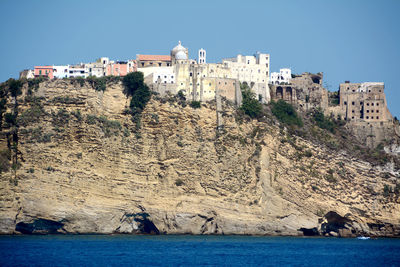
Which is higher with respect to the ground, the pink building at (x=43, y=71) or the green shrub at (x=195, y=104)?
the pink building at (x=43, y=71)

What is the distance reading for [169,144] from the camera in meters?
68.8

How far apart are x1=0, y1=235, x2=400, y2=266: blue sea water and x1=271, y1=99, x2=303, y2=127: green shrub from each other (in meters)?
13.1

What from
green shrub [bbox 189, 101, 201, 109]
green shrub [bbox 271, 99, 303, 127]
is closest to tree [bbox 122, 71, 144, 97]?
green shrub [bbox 189, 101, 201, 109]

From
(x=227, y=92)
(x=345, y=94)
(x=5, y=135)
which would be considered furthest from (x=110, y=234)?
(x=345, y=94)

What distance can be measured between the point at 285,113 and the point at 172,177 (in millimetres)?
15111

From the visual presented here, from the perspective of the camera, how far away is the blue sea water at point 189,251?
51.4 meters

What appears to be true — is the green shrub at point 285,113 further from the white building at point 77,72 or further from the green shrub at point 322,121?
the white building at point 77,72

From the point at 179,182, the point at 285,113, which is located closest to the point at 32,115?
the point at 179,182

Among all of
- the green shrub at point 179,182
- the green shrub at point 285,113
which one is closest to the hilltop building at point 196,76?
the green shrub at point 285,113

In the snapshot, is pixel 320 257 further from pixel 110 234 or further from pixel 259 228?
pixel 110 234

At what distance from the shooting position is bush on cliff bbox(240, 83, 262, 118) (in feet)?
242

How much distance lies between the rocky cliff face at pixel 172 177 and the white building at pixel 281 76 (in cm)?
836

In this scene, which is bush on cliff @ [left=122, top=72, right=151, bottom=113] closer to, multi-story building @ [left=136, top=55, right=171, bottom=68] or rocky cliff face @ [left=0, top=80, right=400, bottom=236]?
rocky cliff face @ [left=0, top=80, right=400, bottom=236]

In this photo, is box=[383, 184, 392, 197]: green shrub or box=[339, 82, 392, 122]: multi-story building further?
box=[339, 82, 392, 122]: multi-story building
